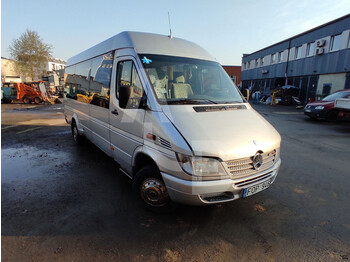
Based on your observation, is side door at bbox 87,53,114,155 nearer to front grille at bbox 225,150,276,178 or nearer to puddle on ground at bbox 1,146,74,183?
puddle on ground at bbox 1,146,74,183

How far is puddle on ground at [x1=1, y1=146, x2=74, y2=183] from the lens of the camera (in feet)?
14.7

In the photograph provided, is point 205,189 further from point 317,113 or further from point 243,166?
point 317,113

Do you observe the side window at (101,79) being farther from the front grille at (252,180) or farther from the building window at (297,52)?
the building window at (297,52)

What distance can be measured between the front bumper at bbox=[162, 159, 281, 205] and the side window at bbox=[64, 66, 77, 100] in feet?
16.0

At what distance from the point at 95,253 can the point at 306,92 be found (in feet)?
86.8

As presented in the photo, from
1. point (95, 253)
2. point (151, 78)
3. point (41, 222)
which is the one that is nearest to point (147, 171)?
point (95, 253)

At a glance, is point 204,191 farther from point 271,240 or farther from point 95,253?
point 95,253

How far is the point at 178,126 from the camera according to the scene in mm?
2645

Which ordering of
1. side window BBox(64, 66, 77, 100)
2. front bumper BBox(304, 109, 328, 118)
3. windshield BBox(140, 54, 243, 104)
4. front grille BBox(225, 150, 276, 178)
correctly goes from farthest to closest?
1. front bumper BBox(304, 109, 328, 118)
2. side window BBox(64, 66, 77, 100)
3. windshield BBox(140, 54, 243, 104)
4. front grille BBox(225, 150, 276, 178)

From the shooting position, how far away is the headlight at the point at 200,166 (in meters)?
2.47

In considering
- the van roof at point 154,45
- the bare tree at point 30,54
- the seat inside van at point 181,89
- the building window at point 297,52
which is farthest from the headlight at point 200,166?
the bare tree at point 30,54

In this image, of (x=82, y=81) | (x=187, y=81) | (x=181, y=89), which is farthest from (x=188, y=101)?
(x=82, y=81)

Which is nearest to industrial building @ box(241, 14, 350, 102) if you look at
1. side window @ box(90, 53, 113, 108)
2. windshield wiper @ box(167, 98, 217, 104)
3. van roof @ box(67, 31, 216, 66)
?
van roof @ box(67, 31, 216, 66)

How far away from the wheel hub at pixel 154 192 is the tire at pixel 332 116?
12.4 meters
